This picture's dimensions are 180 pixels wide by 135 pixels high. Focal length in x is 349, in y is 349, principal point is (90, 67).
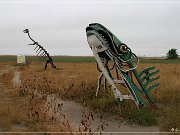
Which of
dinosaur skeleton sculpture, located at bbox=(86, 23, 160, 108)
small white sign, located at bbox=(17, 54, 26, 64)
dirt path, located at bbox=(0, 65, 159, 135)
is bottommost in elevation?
dirt path, located at bbox=(0, 65, 159, 135)

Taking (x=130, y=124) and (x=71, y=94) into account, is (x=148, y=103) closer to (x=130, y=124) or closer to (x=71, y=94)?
(x=130, y=124)

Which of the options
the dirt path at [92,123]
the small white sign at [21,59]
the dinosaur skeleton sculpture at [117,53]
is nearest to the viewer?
the dirt path at [92,123]

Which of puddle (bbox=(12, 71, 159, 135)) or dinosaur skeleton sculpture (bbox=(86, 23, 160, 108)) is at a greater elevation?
dinosaur skeleton sculpture (bbox=(86, 23, 160, 108))

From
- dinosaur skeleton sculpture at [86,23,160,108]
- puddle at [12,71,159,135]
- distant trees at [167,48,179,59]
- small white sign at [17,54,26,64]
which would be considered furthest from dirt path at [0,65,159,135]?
distant trees at [167,48,179,59]

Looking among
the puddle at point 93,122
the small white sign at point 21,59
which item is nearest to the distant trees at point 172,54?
the small white sign at point 21,59

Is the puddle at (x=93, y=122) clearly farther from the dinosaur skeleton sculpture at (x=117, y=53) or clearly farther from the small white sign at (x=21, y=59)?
the small white sign at (x=21, y=59)

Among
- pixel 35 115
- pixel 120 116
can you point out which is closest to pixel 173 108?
pixel 120 116

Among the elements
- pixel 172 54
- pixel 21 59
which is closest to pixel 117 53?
pixel 21 59

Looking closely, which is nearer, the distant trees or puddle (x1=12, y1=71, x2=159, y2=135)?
puddle (x1=12, y1=71, x2=159, y2=135)

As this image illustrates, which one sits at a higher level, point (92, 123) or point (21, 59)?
point (21, 59)

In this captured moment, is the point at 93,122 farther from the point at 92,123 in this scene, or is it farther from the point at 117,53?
the point at 117,53

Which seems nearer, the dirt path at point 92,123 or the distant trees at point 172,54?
the dirt path at point 92,123

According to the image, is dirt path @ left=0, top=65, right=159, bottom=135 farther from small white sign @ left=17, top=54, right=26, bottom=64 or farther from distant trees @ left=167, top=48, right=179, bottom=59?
distant trees @ left=167, top=48, right=179, bottom=59

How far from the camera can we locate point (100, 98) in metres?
9.91
